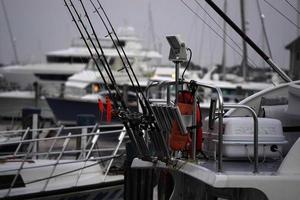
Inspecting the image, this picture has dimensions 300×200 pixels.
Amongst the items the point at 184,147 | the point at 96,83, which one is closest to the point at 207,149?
the point at 184,147

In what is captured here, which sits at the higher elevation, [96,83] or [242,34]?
[242,34]

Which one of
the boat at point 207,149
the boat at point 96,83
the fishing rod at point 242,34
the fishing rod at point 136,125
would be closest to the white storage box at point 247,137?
the boat at point 207,149

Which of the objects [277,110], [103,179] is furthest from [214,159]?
[103,179]

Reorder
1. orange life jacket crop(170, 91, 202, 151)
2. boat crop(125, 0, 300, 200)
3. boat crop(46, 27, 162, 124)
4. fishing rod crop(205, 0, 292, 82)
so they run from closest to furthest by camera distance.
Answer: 1. boat crop(125, 0, 300, 200)
2. orange life jacket crop(170, 91, 202, 151)
3. fishing rod crop(205, 0, 292, 82)
4. boat crop(46, 27, 162, 124)

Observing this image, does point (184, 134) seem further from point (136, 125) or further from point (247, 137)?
point (136, 125)

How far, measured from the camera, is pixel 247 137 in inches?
227

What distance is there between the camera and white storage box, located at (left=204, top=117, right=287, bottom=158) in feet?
18.9

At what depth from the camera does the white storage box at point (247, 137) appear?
227 inches

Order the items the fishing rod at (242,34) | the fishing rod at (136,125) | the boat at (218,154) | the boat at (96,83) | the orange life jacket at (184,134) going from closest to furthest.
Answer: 1. the boat at (218,154)
2. the orange life jacket at (184,134)
3. the fishing rod at (136,125)
4. the fishing rod at (242,34)
5. the boat at (96,83)

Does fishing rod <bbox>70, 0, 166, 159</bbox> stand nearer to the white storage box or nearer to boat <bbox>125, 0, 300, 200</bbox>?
boat <bbox>125, 0, 300, 200</bbox>

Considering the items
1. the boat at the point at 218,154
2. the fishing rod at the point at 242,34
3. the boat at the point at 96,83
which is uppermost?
the fishing rod at the point at 242,34

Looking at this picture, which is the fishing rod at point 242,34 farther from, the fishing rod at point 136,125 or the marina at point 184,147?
the fishing rod at point 136,125

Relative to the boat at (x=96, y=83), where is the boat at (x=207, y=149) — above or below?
above

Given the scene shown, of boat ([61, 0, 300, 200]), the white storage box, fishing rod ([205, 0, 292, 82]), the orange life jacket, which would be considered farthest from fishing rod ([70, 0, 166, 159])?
fishing rod ([205, 0, 292, 82])
